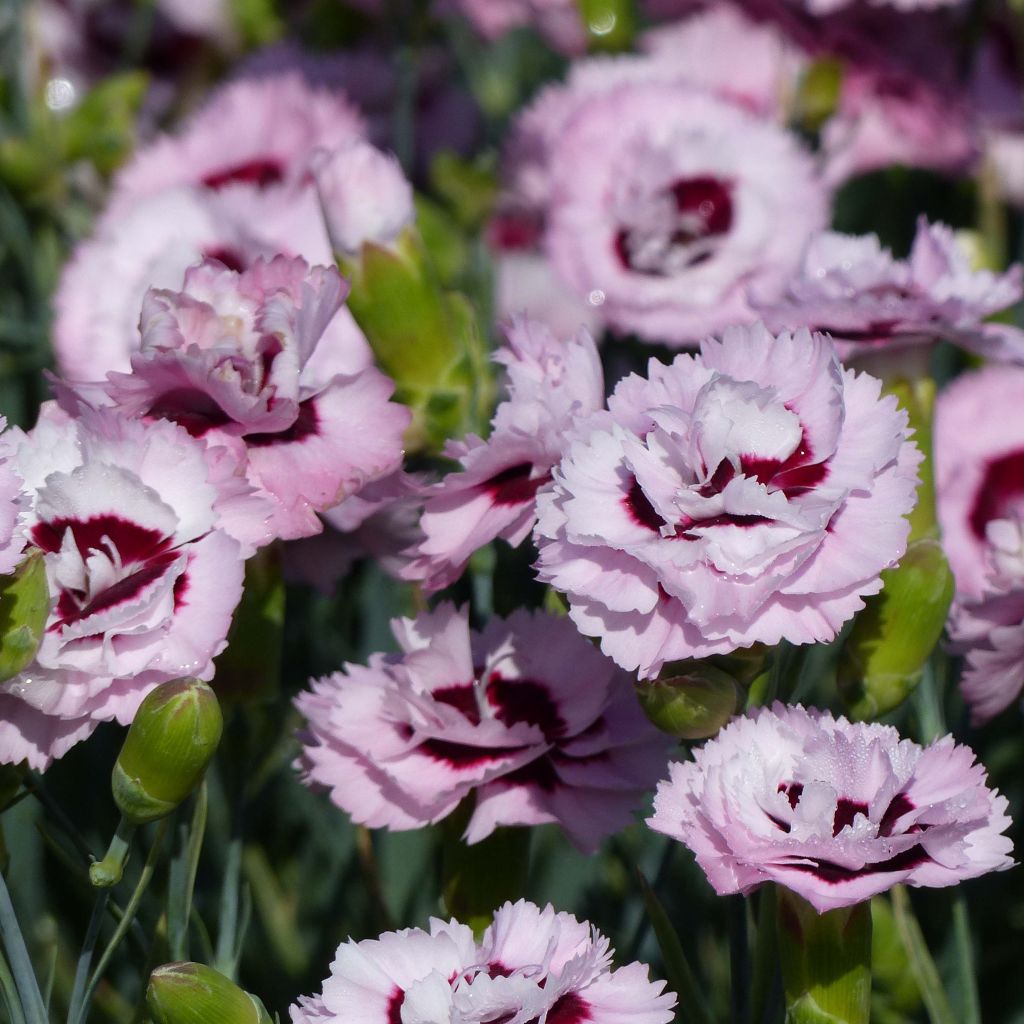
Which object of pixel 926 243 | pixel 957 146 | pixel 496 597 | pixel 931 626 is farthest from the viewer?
pixel 957 146

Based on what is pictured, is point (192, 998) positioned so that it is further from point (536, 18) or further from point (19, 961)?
point (536, 18)

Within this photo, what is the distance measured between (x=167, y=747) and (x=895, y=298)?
424 mm

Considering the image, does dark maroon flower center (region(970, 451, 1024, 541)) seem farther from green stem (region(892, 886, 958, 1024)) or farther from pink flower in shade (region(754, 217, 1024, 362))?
green stem (region(892, 886, 958, 1024))

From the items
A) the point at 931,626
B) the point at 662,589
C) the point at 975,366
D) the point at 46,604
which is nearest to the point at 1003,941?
the point at 975,366

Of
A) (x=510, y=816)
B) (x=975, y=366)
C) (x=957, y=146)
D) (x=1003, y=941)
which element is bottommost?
(x=1003, y=941)

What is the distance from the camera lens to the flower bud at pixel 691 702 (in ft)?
2.01

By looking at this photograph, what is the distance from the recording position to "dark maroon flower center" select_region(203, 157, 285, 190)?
127cm

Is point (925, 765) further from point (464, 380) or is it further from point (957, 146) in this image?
point (957, 146)

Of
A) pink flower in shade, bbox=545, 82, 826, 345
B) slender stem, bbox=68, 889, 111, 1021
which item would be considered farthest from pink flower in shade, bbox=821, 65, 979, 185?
slender stem, bbox=68, 889, 111, 1021

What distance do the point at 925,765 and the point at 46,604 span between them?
1.14 ft

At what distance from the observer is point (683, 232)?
121cm

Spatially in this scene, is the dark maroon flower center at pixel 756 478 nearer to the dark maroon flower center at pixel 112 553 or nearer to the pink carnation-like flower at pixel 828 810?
the pink carnation-like flower at pixel 828 810

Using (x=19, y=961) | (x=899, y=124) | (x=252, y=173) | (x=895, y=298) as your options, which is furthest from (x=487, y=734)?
(x=899, y=124)

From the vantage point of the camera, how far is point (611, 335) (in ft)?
4.19
